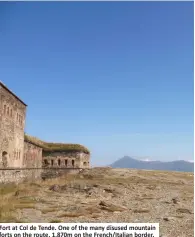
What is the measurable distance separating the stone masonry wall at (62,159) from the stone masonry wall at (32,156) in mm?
1440

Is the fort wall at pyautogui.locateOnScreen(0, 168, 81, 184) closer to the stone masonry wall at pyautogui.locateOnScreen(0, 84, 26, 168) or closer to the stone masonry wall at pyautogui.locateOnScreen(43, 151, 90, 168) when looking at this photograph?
the stone masonry wall at pyautogui.locateOnScreen(43, 151, 90, 168)

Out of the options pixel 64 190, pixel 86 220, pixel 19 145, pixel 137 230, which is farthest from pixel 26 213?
pixel 19 145

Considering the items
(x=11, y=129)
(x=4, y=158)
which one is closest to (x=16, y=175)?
(x=4, y=158)

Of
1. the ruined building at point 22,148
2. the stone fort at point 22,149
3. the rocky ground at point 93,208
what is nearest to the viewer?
the rocky ground at point 93,208

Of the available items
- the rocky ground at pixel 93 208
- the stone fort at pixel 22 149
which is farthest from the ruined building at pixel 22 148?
the rocky ground at pixel 93 208

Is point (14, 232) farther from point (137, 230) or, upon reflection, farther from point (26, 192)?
point (26, 192)

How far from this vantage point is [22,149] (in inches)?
1284

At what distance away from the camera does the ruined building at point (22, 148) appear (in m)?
25.7

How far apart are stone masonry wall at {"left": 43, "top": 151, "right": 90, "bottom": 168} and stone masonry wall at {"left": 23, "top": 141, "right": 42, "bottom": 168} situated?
1.44 metres

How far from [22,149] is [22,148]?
0.10 meters

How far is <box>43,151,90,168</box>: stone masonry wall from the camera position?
44531mm

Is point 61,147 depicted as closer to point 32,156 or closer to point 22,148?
point 32,156

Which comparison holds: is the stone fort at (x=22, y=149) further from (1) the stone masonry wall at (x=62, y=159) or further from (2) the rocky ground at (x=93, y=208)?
(2) the rocky ground at (x=93, y=208)

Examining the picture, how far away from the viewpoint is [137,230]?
35.4 ft
